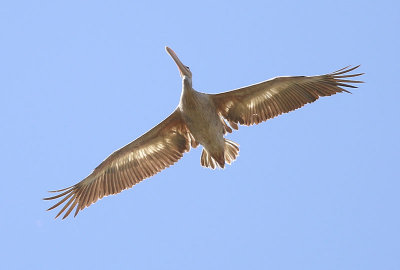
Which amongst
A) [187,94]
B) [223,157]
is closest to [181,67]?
[187,94]

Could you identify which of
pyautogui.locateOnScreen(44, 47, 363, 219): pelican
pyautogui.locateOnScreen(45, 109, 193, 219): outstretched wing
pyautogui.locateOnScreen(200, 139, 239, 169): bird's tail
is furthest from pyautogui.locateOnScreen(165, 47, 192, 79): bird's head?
pyautogui.locateOnScreen(200, 139, 239, 169): bird's tail

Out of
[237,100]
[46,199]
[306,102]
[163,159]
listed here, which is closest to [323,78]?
[306,102]

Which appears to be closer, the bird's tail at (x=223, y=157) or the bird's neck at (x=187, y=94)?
the bird's neck at (x=187, y=94)

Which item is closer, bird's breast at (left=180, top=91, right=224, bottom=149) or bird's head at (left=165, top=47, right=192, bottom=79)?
bird's breast at (left=180, top=91, right=224, bottom=149)

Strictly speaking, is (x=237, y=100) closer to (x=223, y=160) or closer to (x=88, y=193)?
(x=223, y=160)

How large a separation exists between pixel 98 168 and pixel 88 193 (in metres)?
0.45

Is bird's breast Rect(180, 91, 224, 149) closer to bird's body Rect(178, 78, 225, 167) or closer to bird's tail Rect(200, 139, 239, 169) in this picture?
bird's body Rect(178, 78, 225, 167)

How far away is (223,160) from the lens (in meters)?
11.5

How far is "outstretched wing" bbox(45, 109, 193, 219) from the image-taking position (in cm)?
1170

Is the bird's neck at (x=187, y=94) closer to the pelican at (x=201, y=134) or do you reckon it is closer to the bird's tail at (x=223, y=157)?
the pelican at (x=201, y=134)

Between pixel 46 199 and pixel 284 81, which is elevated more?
pixel 284 81

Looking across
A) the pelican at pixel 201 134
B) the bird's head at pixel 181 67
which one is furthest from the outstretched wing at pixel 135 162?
the bird's head at pixel 181 67

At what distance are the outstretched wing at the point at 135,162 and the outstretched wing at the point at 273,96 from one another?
2.78ft

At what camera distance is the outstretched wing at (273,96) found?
1157 cm
